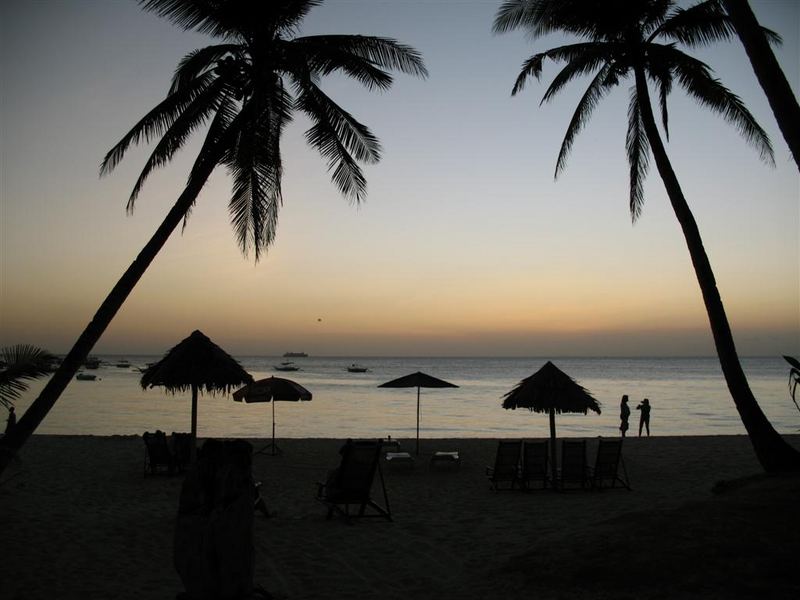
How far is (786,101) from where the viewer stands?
7.41 m

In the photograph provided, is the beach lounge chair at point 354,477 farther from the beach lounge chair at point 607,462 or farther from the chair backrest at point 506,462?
the beach lounge chair at point 607,462

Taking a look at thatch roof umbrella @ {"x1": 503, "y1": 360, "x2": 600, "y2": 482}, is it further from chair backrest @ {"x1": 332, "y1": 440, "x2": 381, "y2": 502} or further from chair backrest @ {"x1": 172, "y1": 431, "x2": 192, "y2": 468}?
chair backrest @ {"x1": 172, "y1": 431, "x2": 192, "y2": 468}

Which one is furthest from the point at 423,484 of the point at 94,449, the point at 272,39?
the point at 94,449

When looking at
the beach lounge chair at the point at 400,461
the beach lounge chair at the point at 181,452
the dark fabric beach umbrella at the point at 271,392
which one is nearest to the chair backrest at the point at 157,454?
the beach lounge chair at the point at 181,452

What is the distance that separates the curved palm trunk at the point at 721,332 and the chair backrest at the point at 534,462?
314cm

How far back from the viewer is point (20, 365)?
6.32m

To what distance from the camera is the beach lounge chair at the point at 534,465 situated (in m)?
11.4

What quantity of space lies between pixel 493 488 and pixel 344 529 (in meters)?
3.86

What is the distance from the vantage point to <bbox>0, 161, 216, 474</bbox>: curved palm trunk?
23.8 feet

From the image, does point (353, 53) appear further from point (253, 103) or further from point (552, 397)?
point (552, 397)

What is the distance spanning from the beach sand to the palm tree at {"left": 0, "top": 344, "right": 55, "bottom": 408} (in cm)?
143

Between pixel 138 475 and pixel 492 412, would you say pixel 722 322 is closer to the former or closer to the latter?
pixel 138 475

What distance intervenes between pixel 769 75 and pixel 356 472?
6852 mm

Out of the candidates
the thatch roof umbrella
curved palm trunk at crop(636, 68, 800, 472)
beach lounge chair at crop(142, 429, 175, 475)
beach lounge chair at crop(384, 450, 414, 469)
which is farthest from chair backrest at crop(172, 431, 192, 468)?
curved palm trunk at crop(636, 68, 800, 472)
